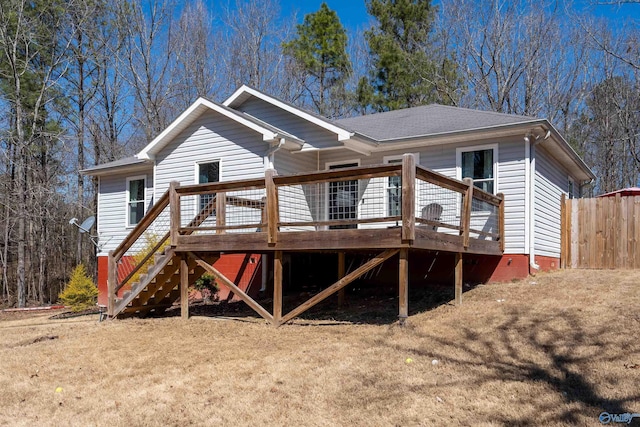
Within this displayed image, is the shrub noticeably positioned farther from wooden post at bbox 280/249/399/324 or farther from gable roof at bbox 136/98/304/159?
wooden post at bbox 280/249/399/324

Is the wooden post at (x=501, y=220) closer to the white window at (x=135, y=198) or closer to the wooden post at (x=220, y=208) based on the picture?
the wooden post at (x=220, y=208)

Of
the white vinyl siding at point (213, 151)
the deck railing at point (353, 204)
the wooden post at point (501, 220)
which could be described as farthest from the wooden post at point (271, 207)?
the wooden post at point (501, 220)

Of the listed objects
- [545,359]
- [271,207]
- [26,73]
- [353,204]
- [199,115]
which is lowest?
[545,359]

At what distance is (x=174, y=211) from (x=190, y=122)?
4.14m

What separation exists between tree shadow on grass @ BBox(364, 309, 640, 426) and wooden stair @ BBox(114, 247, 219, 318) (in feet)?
15.1

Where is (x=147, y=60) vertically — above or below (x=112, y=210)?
above

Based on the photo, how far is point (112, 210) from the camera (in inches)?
680

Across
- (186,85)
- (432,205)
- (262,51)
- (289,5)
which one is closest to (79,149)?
(186,85)

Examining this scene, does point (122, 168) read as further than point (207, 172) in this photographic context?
Yes

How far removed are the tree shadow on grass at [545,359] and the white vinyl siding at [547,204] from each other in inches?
170

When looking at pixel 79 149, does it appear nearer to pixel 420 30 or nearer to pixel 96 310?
Answer: pixel 96 310

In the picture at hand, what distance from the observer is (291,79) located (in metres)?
26.7

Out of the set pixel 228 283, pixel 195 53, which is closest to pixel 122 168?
pixel 228 283

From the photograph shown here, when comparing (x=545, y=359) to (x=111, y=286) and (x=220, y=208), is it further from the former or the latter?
(x=111, y=286)
